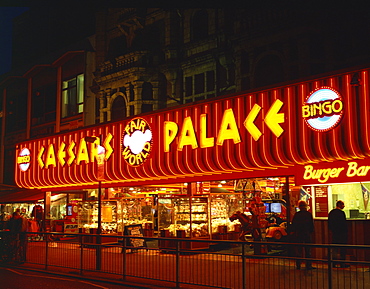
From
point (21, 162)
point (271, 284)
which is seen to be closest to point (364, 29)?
point (271, 284)

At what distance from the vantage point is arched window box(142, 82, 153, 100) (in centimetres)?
3150

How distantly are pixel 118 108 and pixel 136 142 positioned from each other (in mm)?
11912

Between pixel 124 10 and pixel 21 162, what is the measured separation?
12264 mm

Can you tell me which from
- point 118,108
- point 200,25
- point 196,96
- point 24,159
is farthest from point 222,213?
point 118,108

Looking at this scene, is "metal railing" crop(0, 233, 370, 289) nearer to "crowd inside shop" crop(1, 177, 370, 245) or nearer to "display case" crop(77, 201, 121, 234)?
"crowd inside shop" crop(1, 177, 370, 245)

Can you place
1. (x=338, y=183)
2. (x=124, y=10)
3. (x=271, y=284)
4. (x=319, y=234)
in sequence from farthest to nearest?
(x=124, y=10) < (x=319, y=234) < (x=338, y=183) < (x=271, y=284)

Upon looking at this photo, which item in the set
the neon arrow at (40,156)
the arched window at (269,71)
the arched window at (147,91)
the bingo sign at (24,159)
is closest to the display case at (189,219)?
the arched window at (269,71)

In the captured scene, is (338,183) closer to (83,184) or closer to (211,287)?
(211,287)

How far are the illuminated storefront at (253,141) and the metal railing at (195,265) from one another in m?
2.59

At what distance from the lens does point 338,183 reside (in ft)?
50.8

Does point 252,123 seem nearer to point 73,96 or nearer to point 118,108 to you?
point 118,108

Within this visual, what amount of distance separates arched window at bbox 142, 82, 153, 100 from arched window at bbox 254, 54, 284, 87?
8.61 meters

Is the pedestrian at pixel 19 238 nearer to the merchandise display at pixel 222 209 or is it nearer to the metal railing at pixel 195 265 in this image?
the metal railing at pixel 195 265

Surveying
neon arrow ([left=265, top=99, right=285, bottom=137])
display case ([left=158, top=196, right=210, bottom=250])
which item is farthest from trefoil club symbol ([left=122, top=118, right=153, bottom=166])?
neon arrow ([left=265, top=99, right=285, bottom=137])
